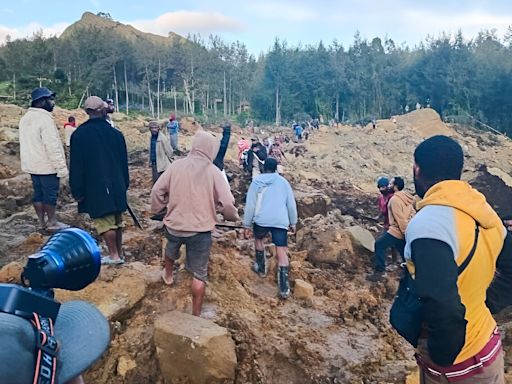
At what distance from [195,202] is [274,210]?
1597mm

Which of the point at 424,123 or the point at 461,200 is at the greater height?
the point at 461,200

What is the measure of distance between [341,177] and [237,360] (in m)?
16.1

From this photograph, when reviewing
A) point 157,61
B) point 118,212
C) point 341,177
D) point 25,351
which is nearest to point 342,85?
point 157,61

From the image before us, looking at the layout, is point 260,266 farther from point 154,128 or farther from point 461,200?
point 461,200

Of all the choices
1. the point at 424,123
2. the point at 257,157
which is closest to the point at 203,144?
the point at 257,157

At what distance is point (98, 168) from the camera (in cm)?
455

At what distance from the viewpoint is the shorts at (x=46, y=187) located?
5535 mm

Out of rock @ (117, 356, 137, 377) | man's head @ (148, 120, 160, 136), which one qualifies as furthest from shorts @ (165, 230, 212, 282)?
man's head @ (148, 120, 160, 136)

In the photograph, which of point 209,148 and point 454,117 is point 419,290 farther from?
point 454,117

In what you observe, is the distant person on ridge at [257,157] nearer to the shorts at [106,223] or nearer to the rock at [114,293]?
the shorts at [106,223]

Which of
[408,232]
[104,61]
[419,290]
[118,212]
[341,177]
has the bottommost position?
[341,177]

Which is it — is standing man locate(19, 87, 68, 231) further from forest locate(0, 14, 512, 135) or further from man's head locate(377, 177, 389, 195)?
forest locate(0, 14, 512, 135)

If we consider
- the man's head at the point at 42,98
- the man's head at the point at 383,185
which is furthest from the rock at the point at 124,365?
the man's head at the point at 383,185

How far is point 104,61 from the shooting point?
40875 millimetres
